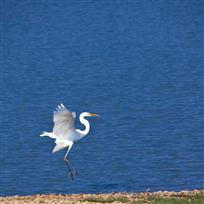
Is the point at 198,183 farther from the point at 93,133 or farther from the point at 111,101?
the point at 111,101

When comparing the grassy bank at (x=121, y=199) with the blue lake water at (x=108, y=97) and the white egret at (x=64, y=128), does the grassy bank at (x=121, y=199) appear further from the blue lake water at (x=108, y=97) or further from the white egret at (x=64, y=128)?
the blue lake water at (x=108, y=97)

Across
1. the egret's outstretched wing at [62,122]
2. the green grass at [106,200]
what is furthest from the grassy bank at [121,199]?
the egret's outstretched wing at [62,122]

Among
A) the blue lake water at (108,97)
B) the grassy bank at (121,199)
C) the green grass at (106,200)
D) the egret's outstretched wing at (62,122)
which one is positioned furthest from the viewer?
the blue lake water at (108,97)

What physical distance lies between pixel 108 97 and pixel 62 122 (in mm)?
11569

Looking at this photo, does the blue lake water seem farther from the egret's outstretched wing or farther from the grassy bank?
the grassy bank

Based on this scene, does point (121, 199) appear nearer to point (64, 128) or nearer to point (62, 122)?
point (62, 122)

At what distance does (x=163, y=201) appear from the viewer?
53.9 feet

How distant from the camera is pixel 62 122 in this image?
1884 cm

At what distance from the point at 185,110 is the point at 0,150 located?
5509 millimetres

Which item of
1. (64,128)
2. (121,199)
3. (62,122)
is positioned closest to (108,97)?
(64,128)

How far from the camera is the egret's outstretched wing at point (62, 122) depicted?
18.3 m

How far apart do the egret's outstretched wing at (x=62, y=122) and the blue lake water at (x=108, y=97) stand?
63.0 inches

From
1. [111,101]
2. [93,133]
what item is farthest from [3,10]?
[93,133]

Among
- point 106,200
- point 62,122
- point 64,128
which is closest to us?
point 106,200
